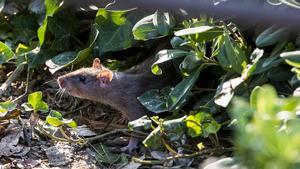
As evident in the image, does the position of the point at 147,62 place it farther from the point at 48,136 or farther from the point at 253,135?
the point at 253,135

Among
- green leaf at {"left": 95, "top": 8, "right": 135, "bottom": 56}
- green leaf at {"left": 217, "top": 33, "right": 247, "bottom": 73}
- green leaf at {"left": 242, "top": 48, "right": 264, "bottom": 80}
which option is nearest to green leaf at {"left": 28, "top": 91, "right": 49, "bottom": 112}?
green leaf at {"left": 95, "top": 8, "right": 135, "bottom": 56}

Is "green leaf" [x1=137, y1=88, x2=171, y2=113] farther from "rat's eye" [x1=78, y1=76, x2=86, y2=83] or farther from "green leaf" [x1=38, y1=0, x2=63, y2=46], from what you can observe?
"green leaf" [x1=38, y1=0, x2=63, y2=46]

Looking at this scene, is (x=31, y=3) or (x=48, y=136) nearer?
(x=48, y=136)

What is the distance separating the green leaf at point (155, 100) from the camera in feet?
11.1

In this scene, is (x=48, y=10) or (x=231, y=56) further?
(x=48, y=10)

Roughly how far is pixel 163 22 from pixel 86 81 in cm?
99

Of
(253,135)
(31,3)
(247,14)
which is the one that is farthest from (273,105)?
(31,3)

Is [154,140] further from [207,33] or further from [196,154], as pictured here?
[207,33]

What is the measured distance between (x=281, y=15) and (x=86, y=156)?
2.34m

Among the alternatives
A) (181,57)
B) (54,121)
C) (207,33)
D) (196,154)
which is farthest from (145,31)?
(196,154)

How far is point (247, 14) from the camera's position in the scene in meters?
1.22

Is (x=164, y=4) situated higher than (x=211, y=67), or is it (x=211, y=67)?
(x=164, y=4)

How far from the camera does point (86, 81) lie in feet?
13.6

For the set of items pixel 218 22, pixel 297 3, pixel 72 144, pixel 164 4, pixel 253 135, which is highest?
pixel 253 135
